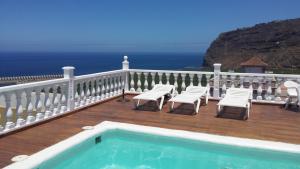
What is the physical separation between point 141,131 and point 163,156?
757mm

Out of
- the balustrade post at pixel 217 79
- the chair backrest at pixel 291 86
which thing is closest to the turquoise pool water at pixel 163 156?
the chair backrest at pixel 291 86

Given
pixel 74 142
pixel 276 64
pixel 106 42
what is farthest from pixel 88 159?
pixel 106 42

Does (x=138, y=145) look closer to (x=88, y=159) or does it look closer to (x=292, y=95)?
(x=88, y=159)

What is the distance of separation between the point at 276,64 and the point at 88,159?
47.4m

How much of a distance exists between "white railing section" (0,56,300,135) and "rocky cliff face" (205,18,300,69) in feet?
129

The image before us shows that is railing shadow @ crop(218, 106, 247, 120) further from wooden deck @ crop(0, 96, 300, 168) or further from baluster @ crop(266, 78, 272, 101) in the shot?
baluster @ crop(266, 78, 272, 101)

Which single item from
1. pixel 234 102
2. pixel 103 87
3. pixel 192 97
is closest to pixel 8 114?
pixel 103 87

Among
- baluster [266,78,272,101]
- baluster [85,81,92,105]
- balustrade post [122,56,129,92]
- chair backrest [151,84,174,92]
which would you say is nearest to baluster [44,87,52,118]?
baluster [85,81,92,105]

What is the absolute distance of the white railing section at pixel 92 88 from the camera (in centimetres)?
559

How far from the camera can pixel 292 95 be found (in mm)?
7109

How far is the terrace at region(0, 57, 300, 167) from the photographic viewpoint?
5.32m

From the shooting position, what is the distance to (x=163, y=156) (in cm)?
502

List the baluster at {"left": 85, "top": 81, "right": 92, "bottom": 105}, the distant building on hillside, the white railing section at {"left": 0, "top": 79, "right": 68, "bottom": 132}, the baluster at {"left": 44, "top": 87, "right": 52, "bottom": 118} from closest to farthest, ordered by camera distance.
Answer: the white railing section at {"left": 0, "top": 79, "right": 68, "bottom": 132} < the baluster at {"left": 44, "top": 87, "right": 52, "bottom": 118} < the baluster at {"left": 85, "top": 81, "right": 92, "bottom": 105} < the distant building on hillside

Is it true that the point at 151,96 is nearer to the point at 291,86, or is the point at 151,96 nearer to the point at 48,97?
the point at 48,97
